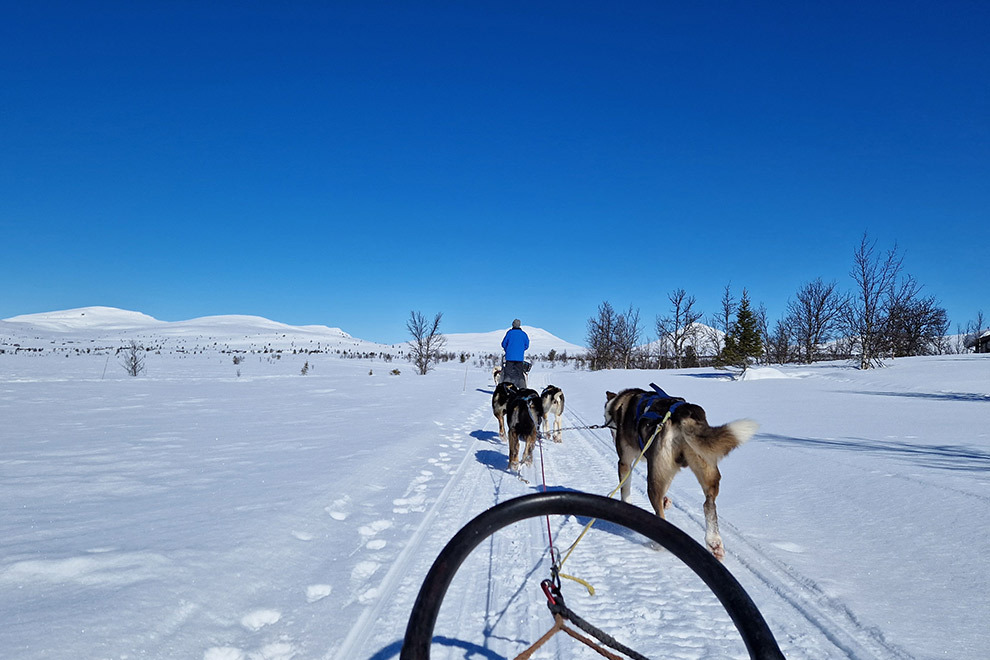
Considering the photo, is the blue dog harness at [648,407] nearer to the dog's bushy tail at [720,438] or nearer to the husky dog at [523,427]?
the dog's bushy tail at [720,438]

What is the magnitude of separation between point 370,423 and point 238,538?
6.02 meters

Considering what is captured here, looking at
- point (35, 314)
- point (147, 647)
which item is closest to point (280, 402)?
point (147, 647)

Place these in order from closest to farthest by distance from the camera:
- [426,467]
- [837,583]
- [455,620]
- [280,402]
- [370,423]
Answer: [455,620] → [837,583] → [426,467] → [370,423] → [280,402]

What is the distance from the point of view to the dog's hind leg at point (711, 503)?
3270 mm

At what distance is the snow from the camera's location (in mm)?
2268

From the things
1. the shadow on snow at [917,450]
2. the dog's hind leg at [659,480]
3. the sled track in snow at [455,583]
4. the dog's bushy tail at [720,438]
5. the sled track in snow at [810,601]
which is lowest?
the sled track in snow at [455,583]

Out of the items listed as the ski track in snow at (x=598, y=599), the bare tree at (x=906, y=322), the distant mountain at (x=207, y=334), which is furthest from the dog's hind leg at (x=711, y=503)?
the distant mountain at (x=207, y=334)

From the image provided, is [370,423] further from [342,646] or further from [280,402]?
[342,646]

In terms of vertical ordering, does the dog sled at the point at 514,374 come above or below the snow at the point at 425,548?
above

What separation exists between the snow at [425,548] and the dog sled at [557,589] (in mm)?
1472

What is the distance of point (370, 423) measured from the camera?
9234 millimetres

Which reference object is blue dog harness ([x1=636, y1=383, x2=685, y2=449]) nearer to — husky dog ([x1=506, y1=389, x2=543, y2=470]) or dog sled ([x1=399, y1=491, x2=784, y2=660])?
husky dog ([x1=506, y1=389, x2=543, y2=470])

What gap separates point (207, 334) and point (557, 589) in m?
94.7

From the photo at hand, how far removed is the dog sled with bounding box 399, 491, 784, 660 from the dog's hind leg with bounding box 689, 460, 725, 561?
7.92 ft
